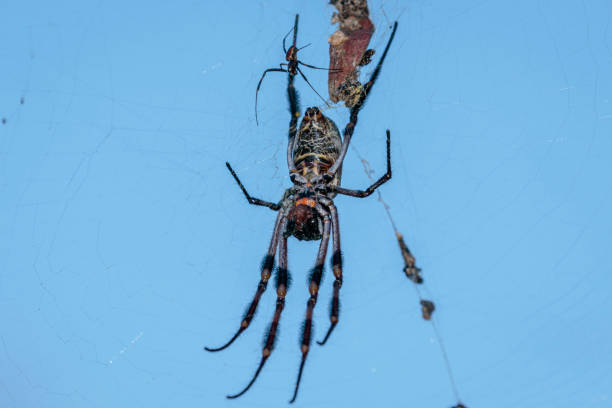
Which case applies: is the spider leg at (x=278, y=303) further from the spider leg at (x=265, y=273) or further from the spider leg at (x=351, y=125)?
the spider leg at (x=351, y=125)

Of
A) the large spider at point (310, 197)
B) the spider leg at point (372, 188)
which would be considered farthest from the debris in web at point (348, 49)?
the spider leg at point (372, 188)

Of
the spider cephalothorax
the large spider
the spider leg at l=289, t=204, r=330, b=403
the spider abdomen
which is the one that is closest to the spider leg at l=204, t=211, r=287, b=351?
the large spider

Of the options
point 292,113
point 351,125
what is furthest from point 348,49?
point 292,113

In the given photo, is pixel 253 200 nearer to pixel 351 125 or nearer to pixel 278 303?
pixel 278 303

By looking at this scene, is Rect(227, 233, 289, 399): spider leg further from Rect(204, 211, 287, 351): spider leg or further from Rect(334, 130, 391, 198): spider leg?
Rect(334, 130, 391, 198): spider leg

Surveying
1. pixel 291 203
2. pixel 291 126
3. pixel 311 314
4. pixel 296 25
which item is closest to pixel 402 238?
pixel 311 314

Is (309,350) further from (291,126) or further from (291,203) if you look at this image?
(291,126)
